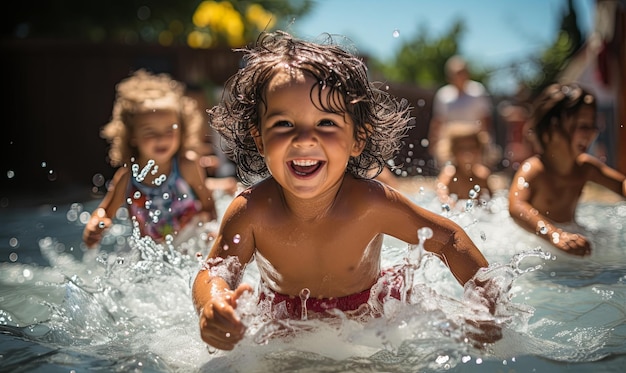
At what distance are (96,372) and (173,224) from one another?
2.10 meters

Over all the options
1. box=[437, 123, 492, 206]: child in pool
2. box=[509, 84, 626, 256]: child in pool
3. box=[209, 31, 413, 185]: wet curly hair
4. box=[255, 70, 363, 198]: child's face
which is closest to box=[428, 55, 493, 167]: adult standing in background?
box=[437, 123, 492, 206]: child in pool

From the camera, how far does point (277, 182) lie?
235 centimetres

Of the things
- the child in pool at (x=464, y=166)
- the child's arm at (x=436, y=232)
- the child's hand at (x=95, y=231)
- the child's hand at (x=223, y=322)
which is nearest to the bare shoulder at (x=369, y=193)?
the child's arm at (x=436, y=232)

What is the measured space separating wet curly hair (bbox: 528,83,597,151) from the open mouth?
2.47m

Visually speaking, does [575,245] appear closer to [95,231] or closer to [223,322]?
[223,322]

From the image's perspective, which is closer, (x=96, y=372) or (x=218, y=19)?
(x=96, y=372)

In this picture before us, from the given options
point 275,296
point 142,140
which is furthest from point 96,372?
point 142,140

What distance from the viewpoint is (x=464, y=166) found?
5371mm

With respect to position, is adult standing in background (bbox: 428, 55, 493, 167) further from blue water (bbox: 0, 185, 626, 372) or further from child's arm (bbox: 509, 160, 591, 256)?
blue water (bbox: 0, 185, 626, 372)

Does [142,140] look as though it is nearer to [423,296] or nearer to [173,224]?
[173,224]

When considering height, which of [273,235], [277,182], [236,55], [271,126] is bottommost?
[273,235]

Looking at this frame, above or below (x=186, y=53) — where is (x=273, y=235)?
below

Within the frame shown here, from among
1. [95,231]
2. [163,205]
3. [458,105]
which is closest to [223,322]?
[95,231]

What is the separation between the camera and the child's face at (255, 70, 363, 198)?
2078 mm
